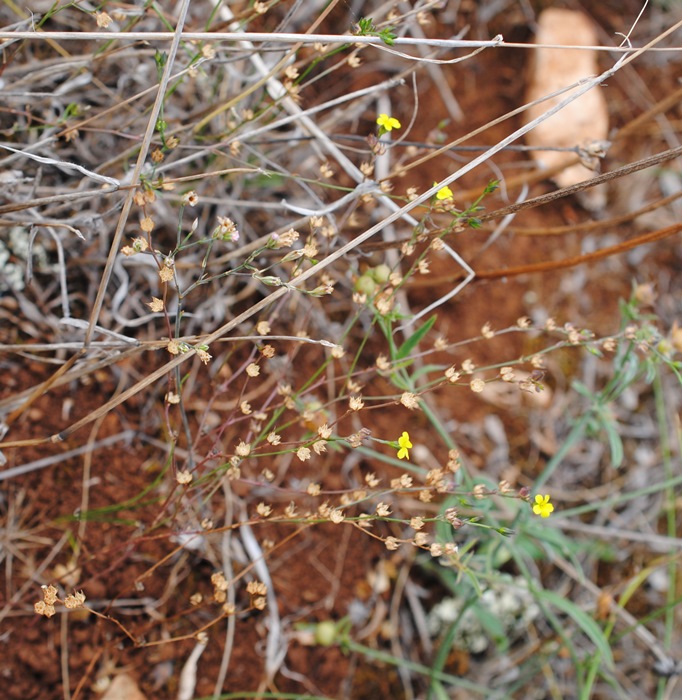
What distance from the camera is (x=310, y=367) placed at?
201 centimetres

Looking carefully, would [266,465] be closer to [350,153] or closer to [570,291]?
[350,153]

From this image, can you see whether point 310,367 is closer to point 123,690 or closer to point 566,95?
point 123,690

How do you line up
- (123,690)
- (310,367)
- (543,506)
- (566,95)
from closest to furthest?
(543,506)
(123,690)
(310,367)
(566,95)

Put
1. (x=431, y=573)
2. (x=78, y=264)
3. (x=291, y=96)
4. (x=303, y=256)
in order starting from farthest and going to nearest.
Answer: (x=431, y=573) → (x=78, y=264) → (x=291, y=96) → (x=303, y=256)

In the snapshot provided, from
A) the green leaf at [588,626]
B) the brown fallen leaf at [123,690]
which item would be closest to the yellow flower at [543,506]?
the green leaf at [588,626]

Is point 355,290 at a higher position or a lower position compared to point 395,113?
lower

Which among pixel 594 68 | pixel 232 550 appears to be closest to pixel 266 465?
pixel 232 550

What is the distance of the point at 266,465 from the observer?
1886 millimetres

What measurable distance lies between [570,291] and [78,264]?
5.09 feet

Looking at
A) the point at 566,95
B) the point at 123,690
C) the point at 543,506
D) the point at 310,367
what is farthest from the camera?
the point at 566,95

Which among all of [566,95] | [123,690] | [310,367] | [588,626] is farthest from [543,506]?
[566,95]

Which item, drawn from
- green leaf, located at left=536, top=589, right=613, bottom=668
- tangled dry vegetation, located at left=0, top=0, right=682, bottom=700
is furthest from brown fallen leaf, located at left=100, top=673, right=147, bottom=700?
green leaf, located at left=536, top=589, right=613, bottom=668

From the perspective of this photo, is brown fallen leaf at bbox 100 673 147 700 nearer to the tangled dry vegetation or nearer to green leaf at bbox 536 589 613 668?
the tangled dry vegetation

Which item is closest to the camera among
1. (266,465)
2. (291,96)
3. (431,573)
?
(291,96)
